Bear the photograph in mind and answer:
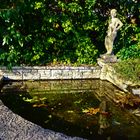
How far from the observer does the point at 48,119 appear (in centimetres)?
774

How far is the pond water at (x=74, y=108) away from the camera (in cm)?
731

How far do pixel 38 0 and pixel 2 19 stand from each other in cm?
118

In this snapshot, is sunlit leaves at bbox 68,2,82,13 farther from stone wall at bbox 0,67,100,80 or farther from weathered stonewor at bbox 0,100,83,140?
weathered stonewor at bbox 0,100,83,140

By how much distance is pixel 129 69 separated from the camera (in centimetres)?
1016

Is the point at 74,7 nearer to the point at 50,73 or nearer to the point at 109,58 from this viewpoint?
the point at 109,58

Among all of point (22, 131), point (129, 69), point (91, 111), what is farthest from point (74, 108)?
point (129, 69)

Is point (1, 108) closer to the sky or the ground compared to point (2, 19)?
closer to the ground

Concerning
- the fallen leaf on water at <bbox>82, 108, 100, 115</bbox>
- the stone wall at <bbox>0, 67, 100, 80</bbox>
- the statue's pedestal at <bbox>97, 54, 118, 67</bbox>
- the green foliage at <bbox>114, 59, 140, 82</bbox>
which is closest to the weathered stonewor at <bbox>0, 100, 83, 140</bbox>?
the fallen leaf on water at <bbox>82, 108, 100, 115</bbox>

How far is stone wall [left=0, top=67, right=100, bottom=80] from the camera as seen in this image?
10.5 meters

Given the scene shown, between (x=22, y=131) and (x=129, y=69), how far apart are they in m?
4.58

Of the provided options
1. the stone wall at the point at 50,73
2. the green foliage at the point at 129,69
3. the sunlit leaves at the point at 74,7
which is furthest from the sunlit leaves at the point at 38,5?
the green foliage at the point at 129,69

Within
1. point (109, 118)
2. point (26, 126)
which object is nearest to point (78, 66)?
point (109, 118)

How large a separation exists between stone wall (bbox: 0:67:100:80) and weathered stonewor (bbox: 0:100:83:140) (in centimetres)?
366

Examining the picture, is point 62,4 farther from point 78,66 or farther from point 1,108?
point 1,108
